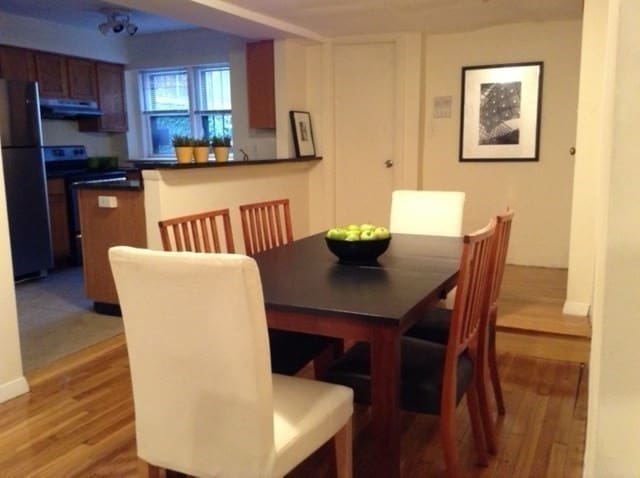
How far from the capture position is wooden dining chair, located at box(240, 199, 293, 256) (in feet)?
9.24

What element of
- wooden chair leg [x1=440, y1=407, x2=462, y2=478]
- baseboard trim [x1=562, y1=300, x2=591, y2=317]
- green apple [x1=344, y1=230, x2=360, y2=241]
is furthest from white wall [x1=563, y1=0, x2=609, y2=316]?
wooden chair leg [x1=440, y1=407, x2=462, y2=478]

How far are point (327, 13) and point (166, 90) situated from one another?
2.96 metres

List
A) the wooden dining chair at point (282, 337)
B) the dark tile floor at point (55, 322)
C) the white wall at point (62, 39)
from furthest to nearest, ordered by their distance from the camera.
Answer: the white wall at point (62, 39)
the dark tile floor at point (55, 322)
the wooden dining chair at point (282, 337)

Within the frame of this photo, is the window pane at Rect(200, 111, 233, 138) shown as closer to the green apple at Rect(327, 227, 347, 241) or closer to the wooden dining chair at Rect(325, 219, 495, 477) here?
the green apple at Rect(327, 227, 347, 241)

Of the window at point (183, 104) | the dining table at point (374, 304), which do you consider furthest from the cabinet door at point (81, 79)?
the dining table at point (374, 304)

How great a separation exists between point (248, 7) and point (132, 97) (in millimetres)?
3073

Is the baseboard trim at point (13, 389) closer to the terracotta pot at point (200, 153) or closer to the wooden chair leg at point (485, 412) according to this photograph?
the terracotta pot at point (200, 153)

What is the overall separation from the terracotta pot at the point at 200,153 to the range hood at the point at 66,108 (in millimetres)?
2398

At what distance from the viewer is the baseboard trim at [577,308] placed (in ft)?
11.9

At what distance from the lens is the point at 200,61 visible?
20.3 ft

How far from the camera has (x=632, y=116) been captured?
812 mm

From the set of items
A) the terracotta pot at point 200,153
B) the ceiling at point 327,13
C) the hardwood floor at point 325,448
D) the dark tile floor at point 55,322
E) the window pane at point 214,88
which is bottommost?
the hardwood floor at point 325,448

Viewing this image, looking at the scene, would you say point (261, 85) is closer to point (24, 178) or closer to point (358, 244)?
point (24, 178)

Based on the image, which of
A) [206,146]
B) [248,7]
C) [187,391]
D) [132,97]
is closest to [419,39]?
[248,7]
